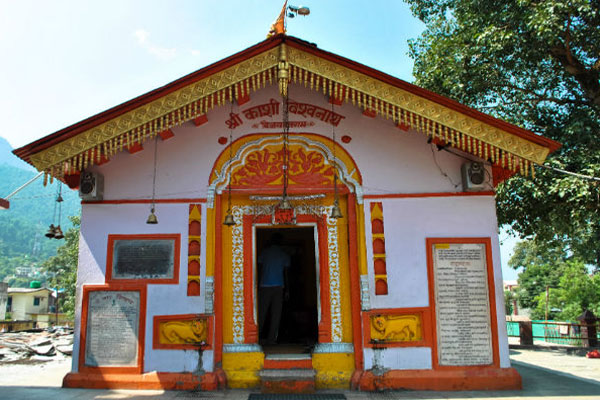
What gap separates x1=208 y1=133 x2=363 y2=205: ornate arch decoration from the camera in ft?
24.6

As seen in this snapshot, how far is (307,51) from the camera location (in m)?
6.74

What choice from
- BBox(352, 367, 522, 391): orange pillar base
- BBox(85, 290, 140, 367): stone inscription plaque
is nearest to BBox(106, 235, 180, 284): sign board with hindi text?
BBox(85, 290, 140, 367): stone inscription plaque

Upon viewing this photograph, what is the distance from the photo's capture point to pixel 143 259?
23.7 ft

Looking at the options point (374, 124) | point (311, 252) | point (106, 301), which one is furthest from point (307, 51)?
point (311, 252)

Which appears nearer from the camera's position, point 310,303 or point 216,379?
point 216,379

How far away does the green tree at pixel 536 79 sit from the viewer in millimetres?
9664

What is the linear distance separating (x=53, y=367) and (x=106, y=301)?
10.2 feet

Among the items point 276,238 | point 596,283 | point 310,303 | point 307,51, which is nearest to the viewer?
point 307,51

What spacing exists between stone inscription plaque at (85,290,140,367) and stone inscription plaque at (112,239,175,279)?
1.07 feet

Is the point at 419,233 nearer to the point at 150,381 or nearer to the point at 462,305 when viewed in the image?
the point at 462,305

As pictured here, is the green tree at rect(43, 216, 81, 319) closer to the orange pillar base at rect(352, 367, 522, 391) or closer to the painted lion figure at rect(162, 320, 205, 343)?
the painted lion figure at rect(162, 320, 205, 343)

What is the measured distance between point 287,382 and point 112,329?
284 cm

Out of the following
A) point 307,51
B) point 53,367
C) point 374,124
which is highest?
point 307,51

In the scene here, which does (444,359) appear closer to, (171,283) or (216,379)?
(216,379)
